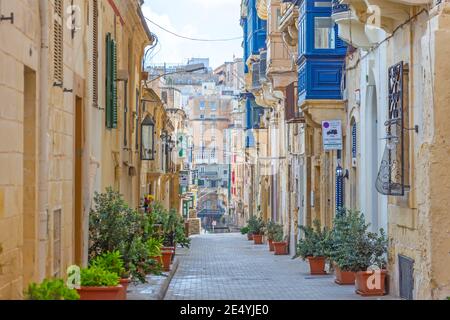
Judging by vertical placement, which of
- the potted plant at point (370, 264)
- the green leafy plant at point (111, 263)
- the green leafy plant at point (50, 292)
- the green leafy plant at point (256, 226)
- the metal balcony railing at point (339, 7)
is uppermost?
the metal balcony railing at point (339, 7)

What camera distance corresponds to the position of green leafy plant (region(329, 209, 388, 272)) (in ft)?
62.4

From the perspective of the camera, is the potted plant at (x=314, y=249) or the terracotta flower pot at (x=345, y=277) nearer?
the terracotta flower pot at (x=345, y=277)

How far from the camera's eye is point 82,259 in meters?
15.6

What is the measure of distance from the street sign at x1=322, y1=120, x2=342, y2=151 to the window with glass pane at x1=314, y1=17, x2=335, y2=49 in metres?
2.45

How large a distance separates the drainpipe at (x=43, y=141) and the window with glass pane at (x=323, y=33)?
16.1 m

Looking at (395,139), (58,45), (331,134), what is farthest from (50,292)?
(331,134)

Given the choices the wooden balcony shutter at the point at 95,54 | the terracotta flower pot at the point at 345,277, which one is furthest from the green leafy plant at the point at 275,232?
the wooden balcony shutter at the point at 95,54

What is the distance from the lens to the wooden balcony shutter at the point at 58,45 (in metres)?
13.1

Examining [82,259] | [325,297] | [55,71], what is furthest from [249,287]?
[55,71]

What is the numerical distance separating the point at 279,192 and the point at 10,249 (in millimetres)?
32423

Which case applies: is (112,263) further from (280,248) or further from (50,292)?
(280,248)

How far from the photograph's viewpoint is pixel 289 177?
38.2 metres

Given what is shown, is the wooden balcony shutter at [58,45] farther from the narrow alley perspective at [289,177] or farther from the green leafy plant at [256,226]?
the green leafy plant at [256,226]

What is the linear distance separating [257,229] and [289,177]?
264 inches
